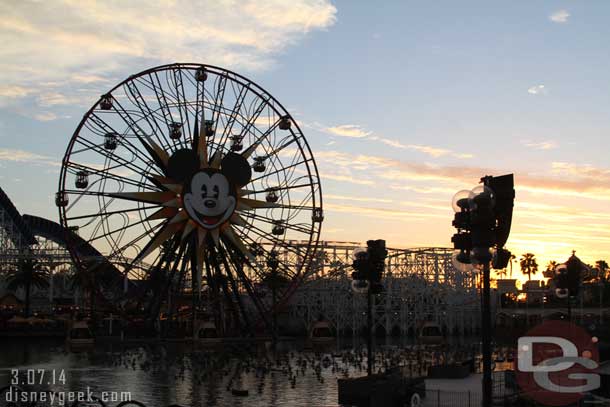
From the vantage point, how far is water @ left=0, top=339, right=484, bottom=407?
37819 mm

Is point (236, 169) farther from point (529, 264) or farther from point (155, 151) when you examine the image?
point (529, 264)

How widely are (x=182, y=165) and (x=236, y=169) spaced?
411 centimetres

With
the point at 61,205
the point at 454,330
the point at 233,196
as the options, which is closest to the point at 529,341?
the point at 233,196

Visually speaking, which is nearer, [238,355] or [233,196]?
[233,196]

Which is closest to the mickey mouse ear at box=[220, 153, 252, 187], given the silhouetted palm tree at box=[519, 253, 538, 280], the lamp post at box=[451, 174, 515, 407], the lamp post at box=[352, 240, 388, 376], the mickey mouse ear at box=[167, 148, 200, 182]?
the mickey mouse ear at box=[167, 148, 200, 182]

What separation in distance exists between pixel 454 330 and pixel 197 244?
68.4 metres

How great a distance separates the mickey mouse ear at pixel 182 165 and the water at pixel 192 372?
12474mm

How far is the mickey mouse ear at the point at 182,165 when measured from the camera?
50.8m

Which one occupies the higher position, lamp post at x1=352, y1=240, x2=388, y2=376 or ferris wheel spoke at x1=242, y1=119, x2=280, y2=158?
ferris wheel spoke at x1=242, y1=119, x2=280, y2=158

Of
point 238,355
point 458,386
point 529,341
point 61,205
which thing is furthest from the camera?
point 238,355

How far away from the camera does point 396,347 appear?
78.2m

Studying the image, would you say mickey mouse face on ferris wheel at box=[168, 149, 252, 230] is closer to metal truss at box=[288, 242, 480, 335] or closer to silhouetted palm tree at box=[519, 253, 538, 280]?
metal truss at box=[288, 242, 480, 335]

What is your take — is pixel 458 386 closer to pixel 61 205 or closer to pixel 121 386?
pixel 121 386

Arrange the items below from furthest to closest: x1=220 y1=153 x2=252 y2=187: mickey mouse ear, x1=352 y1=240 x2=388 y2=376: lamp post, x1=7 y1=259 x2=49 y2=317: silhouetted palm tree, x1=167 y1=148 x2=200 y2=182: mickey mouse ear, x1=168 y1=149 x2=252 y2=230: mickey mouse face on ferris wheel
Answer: x1=7 y1=259 x2=49 y2=317: silhouetted palm tree < x1=220 y1=153 x2=252 y2=187: mickey mouse ear < x1=168 y1=149 x2=252 y2=230: mickey mouse face on ferris wheel < x1=167 y1=148 x2=200 y2=182: mickey mouse ear < x1=352 y1=240 x2=388 y2=376: lamp post
